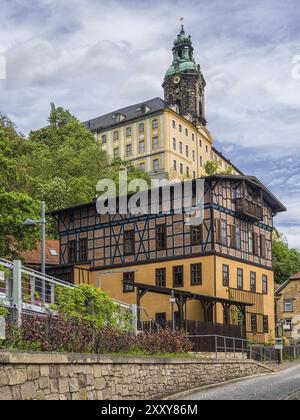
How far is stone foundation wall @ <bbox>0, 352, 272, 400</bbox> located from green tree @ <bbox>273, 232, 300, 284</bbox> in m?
64.4

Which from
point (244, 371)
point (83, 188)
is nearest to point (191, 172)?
point (83, 188)

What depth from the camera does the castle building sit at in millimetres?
91250

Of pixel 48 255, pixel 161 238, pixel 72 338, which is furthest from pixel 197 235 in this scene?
pixel 72 338

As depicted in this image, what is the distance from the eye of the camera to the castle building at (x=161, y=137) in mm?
91250

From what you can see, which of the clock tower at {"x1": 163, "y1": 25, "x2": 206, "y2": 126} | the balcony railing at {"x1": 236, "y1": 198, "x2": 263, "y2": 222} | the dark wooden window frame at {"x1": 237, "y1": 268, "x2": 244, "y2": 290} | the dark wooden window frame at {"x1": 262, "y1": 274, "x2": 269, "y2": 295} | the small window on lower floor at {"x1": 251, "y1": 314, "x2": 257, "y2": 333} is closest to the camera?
the dark wooden window frame at {"x1": 237, "y1": 268, "x2": 244, "y2": 290}

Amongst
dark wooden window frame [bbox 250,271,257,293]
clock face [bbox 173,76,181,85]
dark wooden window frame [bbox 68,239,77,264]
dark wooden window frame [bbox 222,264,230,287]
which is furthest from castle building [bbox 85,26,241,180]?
dark wooden window frame [bbox 222,264,230,287]

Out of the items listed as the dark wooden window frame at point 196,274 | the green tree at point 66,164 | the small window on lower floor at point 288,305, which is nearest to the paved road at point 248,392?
the dark wooden window frame at point 196,274

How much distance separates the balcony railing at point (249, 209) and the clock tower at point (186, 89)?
205 ft

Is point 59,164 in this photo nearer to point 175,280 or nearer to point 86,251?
point 86,251

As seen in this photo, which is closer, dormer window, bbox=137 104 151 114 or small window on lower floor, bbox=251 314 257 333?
small window on lower floor, bbox=251 314 257 333

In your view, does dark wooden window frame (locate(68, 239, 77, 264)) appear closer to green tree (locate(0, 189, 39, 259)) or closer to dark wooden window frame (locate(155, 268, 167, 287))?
dark wooden window frame (locate(155, 268, 167, 287))

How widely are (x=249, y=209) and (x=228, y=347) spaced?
14069mm

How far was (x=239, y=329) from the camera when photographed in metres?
35.7
